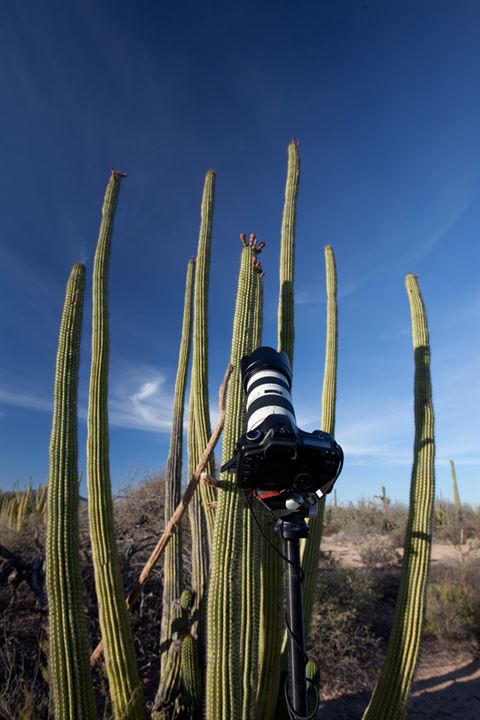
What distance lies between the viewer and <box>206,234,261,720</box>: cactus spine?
2.45m

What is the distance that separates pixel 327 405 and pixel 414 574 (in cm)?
163

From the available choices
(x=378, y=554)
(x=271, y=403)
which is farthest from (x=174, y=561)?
(x=378, y=554)

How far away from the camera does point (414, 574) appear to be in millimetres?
3498

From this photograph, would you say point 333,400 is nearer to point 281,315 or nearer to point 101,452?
point 281,315

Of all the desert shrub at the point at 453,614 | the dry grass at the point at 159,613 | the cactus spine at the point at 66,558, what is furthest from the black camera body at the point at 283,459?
the desert shrub at the point at 453,614

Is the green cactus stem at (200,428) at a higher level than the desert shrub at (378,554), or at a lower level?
higher

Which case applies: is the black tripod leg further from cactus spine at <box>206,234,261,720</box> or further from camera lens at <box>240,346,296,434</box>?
cactus spine at <box>206,234,261,720</box>

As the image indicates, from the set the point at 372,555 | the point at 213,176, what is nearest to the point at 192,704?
the point at 213,176

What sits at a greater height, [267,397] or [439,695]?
[267,397]

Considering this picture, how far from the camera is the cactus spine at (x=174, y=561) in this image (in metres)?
3.76

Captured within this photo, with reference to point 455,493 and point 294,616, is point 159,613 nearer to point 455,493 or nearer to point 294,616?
point 294,616

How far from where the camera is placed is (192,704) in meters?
3.54

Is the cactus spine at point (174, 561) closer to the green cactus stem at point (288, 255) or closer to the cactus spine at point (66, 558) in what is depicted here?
the cactus spine at point (66, 558)

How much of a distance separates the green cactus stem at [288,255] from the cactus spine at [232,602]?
106 centimetres
